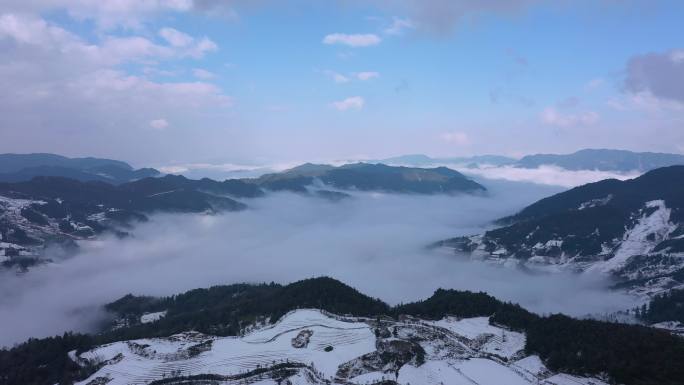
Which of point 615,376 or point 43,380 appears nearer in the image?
point 615,376

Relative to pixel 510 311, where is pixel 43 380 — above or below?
below

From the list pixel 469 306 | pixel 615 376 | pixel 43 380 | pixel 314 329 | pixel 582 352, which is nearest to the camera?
pixel 615 376

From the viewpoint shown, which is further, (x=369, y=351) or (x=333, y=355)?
(x=333, y=355)

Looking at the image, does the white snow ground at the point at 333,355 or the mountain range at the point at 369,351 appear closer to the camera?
the mountain range at the point at 369,351

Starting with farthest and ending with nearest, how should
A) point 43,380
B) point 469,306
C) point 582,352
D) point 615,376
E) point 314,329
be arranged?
1. point 469,306
2. point 314,329
3. point 43,380
4. point 582,352
5. point 615,376

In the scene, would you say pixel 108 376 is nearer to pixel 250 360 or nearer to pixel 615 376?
pixel 250 360

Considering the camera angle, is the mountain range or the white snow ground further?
the white snow ground

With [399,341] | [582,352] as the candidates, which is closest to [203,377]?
[399,341]

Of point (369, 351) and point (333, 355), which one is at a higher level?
point (369, 351)
